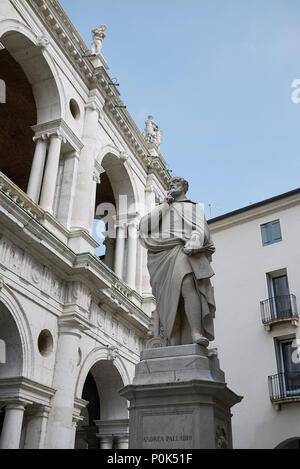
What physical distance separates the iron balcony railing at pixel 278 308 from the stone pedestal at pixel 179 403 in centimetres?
1516

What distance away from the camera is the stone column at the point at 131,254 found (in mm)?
18953

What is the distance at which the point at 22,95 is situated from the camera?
17.8 m

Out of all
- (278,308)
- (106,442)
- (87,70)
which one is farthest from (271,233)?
(106,442)

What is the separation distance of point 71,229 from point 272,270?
10.5 meters

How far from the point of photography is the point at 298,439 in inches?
739

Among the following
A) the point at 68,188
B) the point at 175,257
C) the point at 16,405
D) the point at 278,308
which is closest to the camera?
the point at 175,257

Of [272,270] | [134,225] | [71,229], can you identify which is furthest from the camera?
[272,270]

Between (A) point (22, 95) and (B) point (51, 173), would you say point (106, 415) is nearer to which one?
(B) point (51, 173)

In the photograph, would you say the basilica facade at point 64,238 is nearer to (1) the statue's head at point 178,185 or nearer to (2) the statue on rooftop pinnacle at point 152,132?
(2) the statue on rooftop pinnacle at point 152,132

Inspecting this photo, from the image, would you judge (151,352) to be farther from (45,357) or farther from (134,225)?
(134,225)

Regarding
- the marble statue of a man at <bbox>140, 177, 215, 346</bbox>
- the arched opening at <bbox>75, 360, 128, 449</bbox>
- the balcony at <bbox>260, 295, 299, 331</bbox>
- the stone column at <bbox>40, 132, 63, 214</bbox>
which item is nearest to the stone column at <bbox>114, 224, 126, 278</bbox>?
the arched opening at <bbox>75, 360, 128, 449</bbox>

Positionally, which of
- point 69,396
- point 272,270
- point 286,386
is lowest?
point 69,396

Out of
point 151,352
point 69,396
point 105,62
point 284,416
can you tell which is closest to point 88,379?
point 69,396

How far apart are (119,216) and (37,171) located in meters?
5.84
